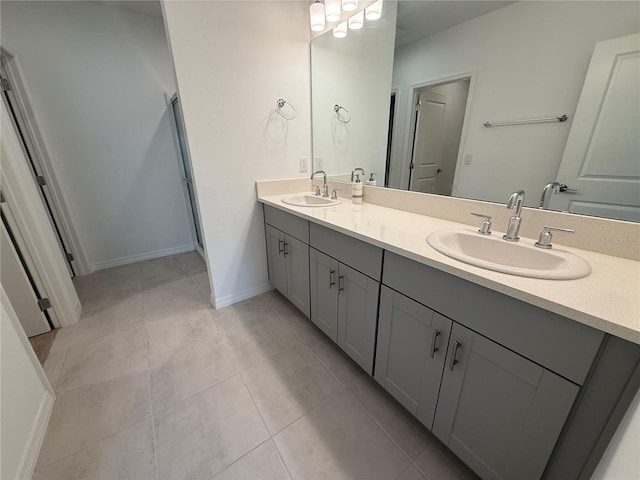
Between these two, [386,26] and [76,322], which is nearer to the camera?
[386,26]

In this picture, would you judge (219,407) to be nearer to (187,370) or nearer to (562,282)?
(187,370)

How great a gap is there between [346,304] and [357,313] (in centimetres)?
9

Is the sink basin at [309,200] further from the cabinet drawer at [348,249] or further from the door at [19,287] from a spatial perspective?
the door at [19,287]

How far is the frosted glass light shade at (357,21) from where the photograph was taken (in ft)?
5.34

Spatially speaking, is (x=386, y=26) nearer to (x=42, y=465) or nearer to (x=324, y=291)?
(x=324, y=291)

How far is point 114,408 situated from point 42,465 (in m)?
0.26

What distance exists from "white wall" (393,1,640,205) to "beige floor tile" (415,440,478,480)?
1.12m

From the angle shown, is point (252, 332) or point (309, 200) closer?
point (252, 332)

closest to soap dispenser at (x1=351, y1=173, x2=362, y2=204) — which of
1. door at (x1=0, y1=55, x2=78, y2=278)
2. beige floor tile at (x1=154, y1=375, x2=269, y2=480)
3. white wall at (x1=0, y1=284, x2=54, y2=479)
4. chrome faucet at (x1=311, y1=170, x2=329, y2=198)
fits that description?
chrome faucet at (x1=311, y1=170, x2=329, y2=198)

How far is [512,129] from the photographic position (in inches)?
41.9

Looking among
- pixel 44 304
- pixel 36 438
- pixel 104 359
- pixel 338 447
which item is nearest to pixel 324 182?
pixel 338 447

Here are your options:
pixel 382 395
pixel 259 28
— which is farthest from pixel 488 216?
pixel 259 28

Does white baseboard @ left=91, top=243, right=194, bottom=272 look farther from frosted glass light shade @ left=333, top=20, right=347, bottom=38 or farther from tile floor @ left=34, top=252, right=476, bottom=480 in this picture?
frosted glass light shade @ left=333, top=20, right=347, bottom=38

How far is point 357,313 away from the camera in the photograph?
1299mm
